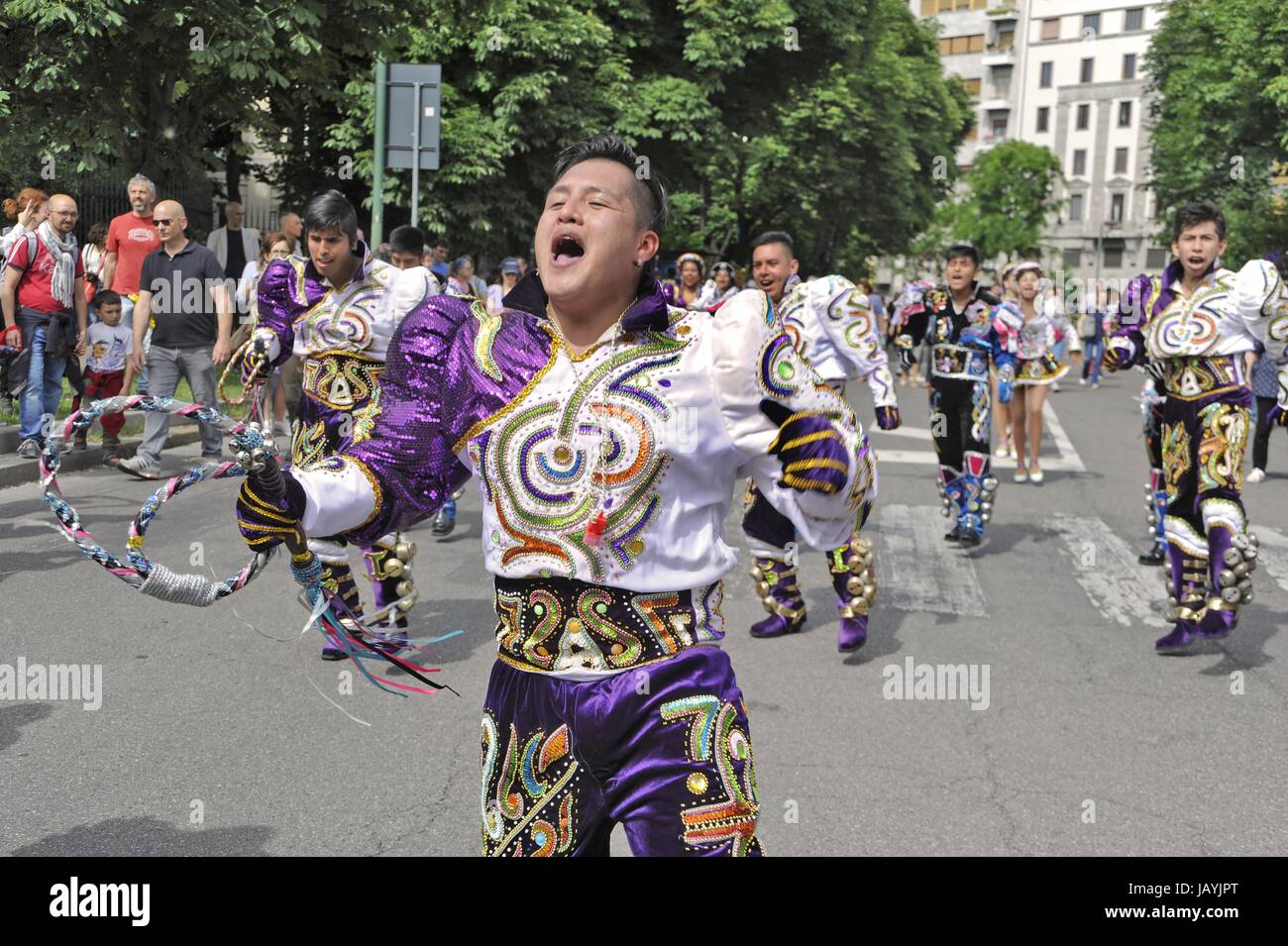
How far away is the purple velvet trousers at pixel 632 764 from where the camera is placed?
2559mm

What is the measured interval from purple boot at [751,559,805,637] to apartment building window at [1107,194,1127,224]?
82.2 m

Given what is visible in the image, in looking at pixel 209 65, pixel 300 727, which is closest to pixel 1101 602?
pixel 300 727

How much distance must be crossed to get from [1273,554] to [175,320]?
324 inches

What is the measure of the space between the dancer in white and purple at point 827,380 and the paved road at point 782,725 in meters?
0.18

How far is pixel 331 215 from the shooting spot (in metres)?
6.10

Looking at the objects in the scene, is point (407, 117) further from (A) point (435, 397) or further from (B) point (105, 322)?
(A) point (435, 397)

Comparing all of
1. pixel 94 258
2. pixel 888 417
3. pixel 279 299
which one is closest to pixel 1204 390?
pixel 888 417

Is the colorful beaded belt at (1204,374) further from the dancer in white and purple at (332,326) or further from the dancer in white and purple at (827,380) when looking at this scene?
the dancer in white and purple at (332,326)

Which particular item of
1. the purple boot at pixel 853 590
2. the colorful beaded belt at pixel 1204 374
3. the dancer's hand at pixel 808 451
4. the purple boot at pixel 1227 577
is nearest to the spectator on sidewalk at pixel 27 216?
the purple boot at pixel 853 590

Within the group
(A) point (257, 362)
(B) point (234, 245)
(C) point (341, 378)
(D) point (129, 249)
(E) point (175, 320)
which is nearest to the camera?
(C) point (341, 378)

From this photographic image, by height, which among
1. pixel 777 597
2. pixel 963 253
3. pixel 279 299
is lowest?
pixel 777 597

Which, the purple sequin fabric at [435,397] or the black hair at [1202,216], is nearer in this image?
the purple sequin fabric at [435,397]

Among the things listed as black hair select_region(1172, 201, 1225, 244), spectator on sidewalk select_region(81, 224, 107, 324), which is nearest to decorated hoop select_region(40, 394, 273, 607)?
black hair select_region(1172, 201, 1225, 244)

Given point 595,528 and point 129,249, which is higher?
point 129,249
